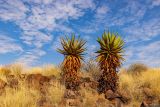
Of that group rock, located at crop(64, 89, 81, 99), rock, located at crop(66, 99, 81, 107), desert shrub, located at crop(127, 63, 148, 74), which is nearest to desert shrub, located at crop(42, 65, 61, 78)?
rock, located at crop(64, 89, 81, 99)

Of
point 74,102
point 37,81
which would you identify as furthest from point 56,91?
point 37,81

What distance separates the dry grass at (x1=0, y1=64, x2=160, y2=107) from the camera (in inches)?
504

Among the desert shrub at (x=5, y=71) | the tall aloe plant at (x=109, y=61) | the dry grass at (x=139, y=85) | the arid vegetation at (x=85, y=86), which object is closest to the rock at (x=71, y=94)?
the arid vegetation at (x=85, y=86)

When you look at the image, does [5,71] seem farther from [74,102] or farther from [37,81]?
[74,102]

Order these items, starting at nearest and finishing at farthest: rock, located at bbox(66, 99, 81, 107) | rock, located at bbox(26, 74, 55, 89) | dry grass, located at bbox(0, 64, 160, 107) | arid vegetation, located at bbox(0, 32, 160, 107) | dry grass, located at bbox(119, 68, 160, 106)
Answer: dry grass, located at bbox(0, 64, 160, 107), rock, located at bbox(66, 99, 81, 107), arid vegetation, located at bbox(0, 32, 160, 107), dry grass, located at bbox(119, 68, 160, 106), rock, located at bbox(26, 74, 55, 89)

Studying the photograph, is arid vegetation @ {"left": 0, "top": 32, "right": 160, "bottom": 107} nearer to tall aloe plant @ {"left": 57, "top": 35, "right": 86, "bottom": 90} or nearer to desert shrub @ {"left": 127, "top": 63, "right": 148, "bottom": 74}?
tall aloe plant @ {"left": 57, "top": 35, "right": 86, "bottom": 90}

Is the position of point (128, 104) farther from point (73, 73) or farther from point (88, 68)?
point (88, 68)

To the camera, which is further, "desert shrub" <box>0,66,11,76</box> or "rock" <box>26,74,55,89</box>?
"desert shrub" <box>0,66,11,76</box>

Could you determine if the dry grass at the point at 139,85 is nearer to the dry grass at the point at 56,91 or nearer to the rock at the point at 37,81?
the dry grass at the point at 56,91

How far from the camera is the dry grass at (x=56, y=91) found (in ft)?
42.0

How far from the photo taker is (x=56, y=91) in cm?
1594

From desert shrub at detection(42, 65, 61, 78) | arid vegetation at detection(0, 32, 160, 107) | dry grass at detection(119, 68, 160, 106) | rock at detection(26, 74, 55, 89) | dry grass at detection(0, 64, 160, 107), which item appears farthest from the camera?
desert shrub at detection(42, 65, 61, 78)

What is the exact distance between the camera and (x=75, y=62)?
1681cm

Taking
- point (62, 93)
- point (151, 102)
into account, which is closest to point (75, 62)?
point (62, 93)
